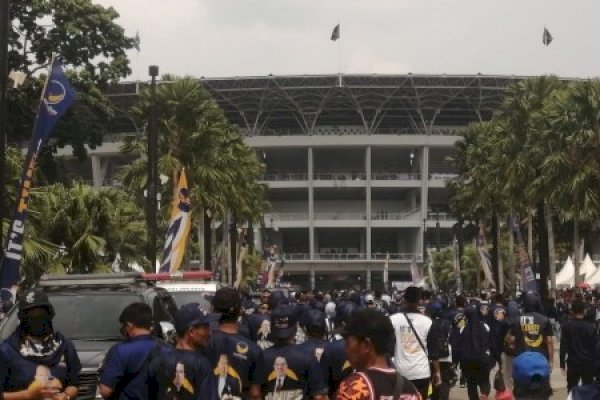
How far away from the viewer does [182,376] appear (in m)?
7.79

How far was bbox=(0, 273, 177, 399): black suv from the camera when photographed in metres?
12.3

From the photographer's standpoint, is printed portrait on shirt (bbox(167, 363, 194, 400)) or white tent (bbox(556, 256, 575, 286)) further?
white tent (bbox(556, 256, 575, 286))

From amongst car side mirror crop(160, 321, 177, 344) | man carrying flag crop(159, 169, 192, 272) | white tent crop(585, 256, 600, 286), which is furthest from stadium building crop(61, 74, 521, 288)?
car side mirror crop(160, 321, 177, 344)

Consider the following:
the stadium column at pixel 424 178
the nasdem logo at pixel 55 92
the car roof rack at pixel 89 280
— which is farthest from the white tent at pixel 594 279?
the stadium column at pixel 424 178

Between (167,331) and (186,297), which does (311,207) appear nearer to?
(186,297)

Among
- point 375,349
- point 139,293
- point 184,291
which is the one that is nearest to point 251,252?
point 184,291

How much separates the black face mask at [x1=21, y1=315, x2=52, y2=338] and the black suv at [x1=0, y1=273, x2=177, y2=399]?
13.7 feet

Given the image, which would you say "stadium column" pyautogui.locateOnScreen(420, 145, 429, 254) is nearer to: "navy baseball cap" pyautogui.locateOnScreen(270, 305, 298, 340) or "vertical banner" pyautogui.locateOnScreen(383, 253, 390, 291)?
"vertical banner" pyautogui.locateOnScreen(383, 253, 390, 291)

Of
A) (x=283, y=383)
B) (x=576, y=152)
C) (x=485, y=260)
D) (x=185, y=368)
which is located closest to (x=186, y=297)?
(x=283, y=383)

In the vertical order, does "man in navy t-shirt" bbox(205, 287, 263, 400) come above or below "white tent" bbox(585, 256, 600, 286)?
above

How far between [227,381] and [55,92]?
9394 millimetres

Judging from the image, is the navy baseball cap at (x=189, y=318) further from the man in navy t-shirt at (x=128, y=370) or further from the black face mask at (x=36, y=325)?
the black face mask at (x=36, y=325)

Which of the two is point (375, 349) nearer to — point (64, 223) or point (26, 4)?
point (64, 223)

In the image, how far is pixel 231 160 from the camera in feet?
169
